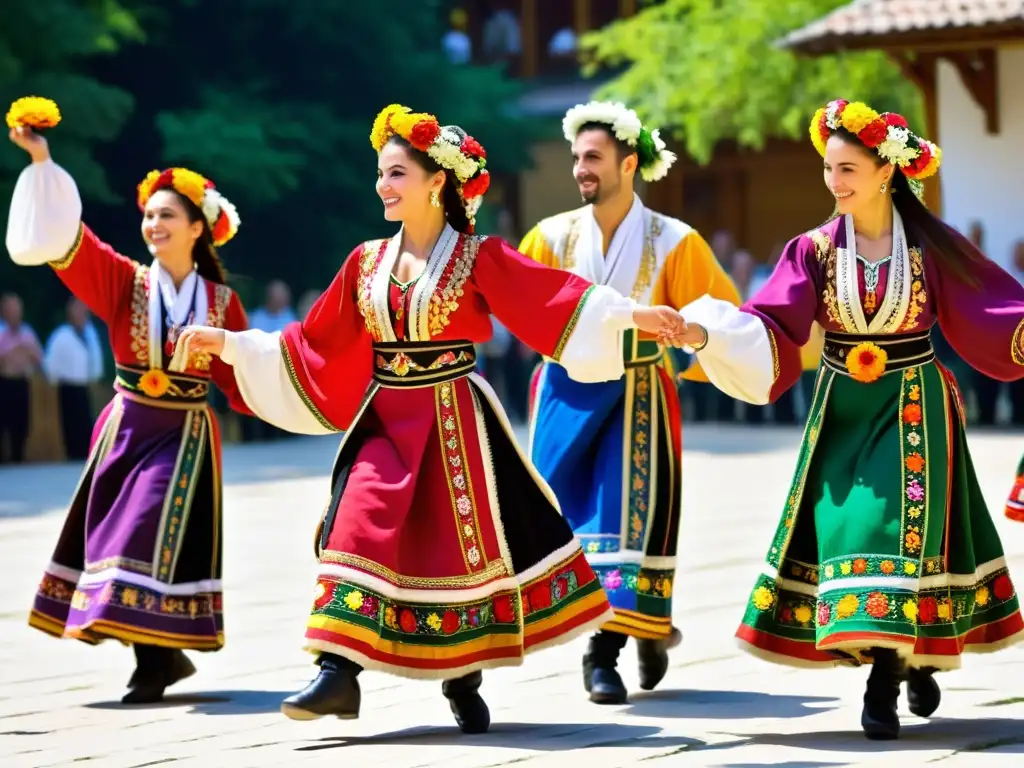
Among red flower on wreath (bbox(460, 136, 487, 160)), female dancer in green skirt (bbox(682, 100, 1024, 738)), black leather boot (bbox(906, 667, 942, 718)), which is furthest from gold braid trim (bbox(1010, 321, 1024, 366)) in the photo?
red flower on wreath (bbox(460, 136, 487, 160))

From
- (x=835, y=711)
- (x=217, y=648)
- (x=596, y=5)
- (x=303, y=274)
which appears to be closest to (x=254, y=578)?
(x=217, y=648)

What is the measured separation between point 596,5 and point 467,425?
23610 mm

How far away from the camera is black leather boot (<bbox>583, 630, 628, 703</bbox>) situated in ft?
21.9

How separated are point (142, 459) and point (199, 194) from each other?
3.05 feet

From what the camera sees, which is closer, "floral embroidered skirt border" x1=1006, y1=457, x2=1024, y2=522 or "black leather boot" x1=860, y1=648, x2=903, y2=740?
"black leather boot" x1=860, y1=648, x2=903, y2=740

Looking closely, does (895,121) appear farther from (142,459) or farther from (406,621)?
(142,459)

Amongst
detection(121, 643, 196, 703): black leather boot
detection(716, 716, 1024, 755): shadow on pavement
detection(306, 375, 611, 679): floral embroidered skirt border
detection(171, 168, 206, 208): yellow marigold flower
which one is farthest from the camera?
detection(171, 168, 206, 208): yellow marigold flower

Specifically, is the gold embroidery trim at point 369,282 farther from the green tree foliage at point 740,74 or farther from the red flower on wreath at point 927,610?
the green tree foliage at point 740,74

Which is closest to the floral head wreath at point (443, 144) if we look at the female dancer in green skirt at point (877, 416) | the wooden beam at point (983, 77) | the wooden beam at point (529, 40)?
the female dancer in green skirt at point (877, 416)

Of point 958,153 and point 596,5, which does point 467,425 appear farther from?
point 596,5

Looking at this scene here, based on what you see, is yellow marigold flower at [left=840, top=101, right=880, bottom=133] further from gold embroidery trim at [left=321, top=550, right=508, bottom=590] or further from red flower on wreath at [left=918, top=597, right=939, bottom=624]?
gold embroidery trim at [left=321, top=550, right=508, bottom=590]

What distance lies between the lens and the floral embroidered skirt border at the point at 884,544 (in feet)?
19.5

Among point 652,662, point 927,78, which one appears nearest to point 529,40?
point 927,78

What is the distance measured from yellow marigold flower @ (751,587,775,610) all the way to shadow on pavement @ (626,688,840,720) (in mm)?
359
